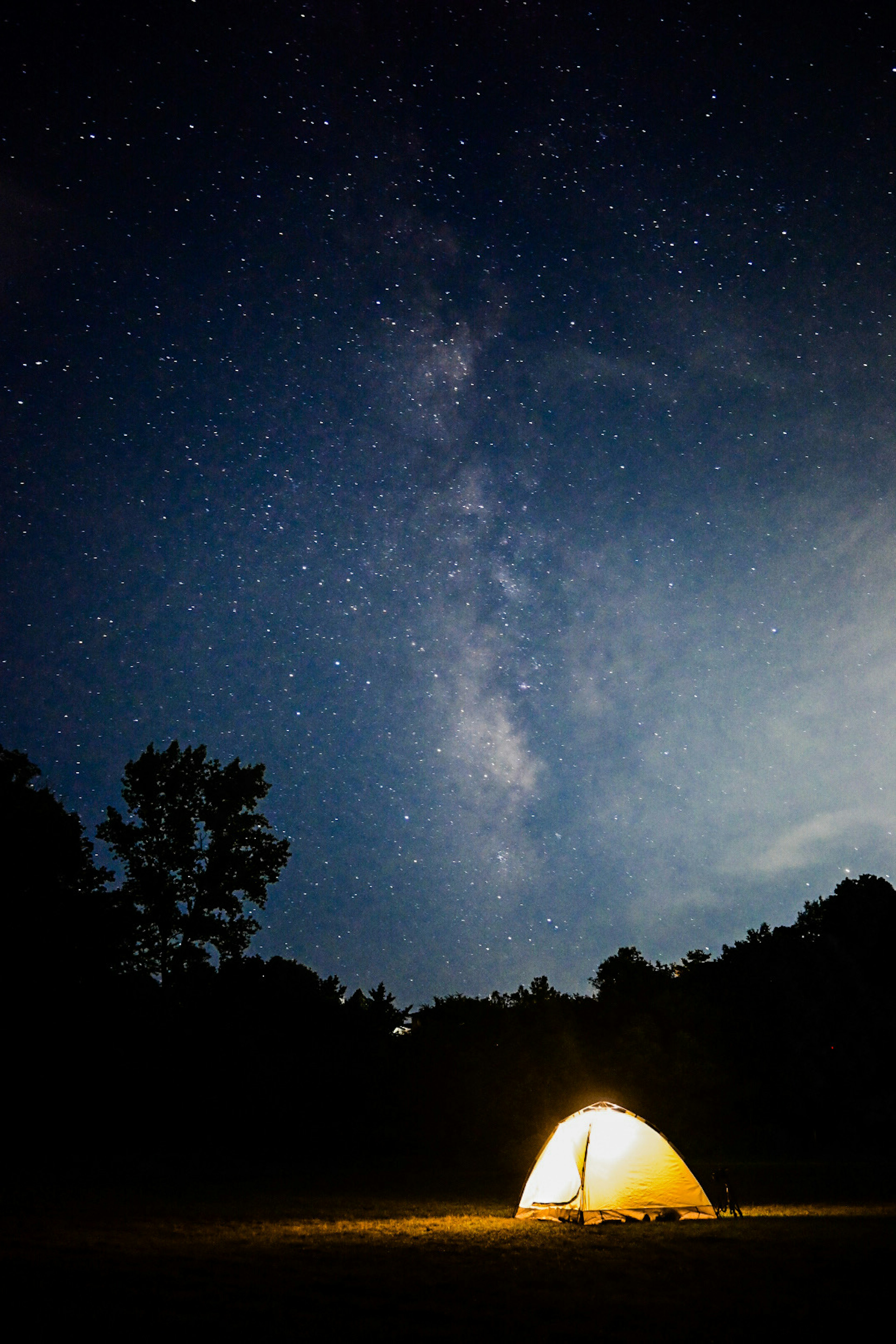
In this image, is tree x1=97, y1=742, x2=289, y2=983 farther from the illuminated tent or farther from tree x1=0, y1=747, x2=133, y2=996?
the illuminated tent

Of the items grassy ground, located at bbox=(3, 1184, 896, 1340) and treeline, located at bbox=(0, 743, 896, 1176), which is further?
treeline, located at bbox=(0, 743, 896, 1176)

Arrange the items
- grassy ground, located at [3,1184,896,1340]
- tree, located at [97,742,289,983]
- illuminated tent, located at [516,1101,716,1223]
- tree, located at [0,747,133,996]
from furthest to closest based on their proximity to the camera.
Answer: tree, located at [97,742,289,983]
tree, located at [0,747,133,996]
illuminated tent, located at [516,1101,716,1223]
grassy ground, located at [3,1184,896,1340]

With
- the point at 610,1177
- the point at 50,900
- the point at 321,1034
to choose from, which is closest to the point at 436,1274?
the point at 610,1177

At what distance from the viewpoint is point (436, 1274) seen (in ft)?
31.1

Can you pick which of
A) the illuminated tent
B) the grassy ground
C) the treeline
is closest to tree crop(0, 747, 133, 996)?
the treeline

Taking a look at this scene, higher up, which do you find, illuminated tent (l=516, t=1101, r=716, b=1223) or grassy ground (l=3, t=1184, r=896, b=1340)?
illuminated tent (l=516, t=1101, r=716, b=1223)

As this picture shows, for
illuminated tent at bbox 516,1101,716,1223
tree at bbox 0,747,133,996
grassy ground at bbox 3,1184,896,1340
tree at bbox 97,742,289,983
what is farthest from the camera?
tree at bbox 97,742,289,983

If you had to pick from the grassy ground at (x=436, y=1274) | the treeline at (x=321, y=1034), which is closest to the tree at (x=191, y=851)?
the treeline at (x=321, y=1034)

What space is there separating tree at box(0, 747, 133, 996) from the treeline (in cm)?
7

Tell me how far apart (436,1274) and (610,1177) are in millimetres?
6616

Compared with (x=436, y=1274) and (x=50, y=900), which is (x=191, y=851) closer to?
(x=50, y=900)

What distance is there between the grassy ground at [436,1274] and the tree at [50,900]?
36.0ft

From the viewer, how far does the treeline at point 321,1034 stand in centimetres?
2800

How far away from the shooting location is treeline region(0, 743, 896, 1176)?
28.0m
